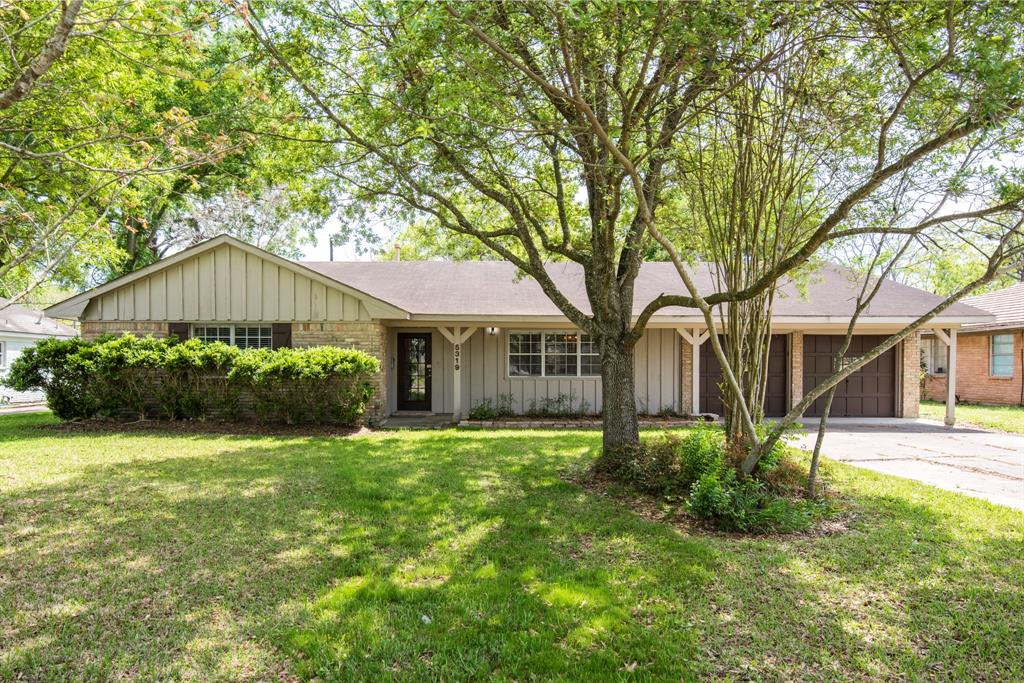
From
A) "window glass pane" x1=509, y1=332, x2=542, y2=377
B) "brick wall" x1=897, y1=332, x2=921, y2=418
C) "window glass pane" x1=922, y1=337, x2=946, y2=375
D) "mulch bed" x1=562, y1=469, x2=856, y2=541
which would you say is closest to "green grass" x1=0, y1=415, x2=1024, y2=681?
"mulch bed" x1=562, y1=469, x2=856, y2=541

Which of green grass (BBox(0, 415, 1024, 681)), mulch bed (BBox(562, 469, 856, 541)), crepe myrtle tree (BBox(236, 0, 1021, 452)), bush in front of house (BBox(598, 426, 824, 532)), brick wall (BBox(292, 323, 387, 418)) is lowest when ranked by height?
mulch bed (BBox(562, 469, 856, 541))

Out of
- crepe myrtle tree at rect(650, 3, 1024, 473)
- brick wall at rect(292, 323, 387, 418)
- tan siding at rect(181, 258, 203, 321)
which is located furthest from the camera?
tan siding at rect(181, 258, 203, 321)

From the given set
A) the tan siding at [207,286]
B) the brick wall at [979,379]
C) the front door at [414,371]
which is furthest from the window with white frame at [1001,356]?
the tan siding at [207,286]

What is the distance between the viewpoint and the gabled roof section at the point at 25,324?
18.8m

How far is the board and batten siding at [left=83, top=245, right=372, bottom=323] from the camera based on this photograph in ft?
37.7

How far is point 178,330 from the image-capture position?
1170 centimetres

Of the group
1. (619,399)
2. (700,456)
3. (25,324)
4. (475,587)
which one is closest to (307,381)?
(619,399)

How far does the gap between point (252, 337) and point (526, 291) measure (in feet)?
20.4

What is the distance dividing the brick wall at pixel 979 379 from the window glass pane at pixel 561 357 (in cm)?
1352

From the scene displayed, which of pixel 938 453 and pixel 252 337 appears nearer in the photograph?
pixel 938 453

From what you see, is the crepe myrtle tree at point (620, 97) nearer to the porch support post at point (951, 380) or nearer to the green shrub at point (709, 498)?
the green shrub at point (709, 498)

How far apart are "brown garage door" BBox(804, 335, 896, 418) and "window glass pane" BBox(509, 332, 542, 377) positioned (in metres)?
6.70

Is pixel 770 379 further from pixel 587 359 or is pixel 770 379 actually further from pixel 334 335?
pixel 334 335

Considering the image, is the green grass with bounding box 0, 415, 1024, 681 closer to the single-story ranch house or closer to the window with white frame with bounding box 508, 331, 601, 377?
the single-story ranch house
